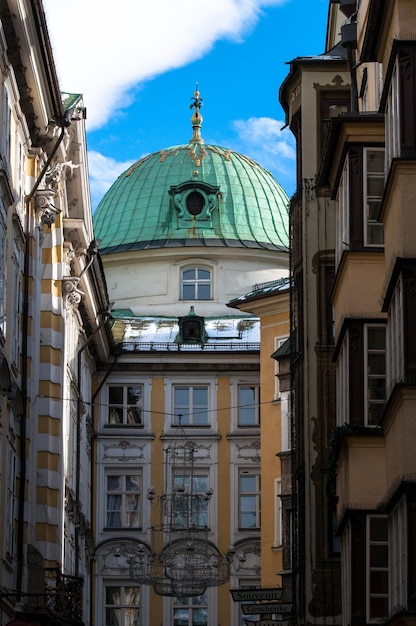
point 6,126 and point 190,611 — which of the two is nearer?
point 6,126

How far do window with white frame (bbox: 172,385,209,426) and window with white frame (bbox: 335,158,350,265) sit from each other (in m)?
33.6

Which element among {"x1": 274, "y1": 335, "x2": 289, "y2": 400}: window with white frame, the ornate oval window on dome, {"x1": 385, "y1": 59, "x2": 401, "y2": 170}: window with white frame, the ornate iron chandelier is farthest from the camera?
the ornate oval window on dome

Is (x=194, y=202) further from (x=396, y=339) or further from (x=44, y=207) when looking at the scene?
(x=396, y=339)

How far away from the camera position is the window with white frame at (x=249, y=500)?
195ft

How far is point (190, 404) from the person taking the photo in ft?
200

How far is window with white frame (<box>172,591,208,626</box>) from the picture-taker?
58688 millimetres

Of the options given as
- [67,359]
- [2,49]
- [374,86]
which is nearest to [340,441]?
[374,86]

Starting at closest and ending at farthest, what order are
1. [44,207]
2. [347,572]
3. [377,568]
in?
1. [377,568]
2. [347,572]
3. [44,207]

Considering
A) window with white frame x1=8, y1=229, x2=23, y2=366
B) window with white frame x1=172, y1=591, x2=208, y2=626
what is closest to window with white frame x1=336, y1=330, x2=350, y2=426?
window with white frame x1=8, y1=229, x2=23, y2=366

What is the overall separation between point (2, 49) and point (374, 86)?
7.07 metres

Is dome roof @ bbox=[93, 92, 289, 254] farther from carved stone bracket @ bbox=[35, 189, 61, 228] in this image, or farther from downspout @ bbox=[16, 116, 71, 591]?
downspout @ bbox=[16, 116, 71, 591]

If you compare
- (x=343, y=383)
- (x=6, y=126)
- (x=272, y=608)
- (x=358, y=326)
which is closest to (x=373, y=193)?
(x=358, y=326)

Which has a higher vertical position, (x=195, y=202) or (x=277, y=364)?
(x=195, y=202)

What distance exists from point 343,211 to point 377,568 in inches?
212
